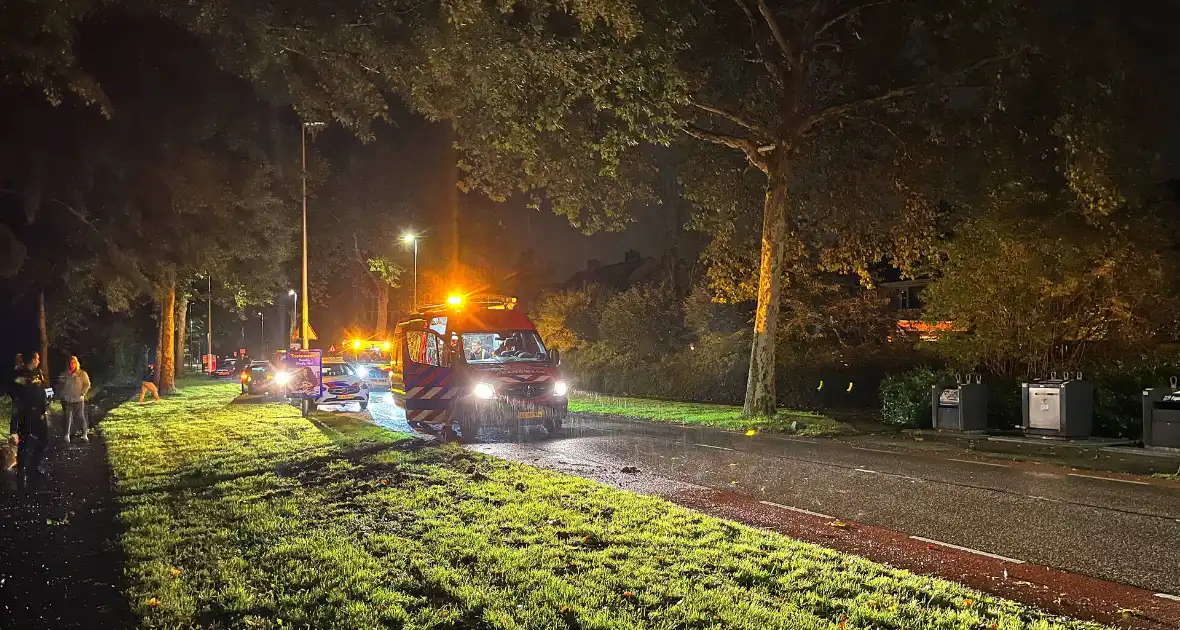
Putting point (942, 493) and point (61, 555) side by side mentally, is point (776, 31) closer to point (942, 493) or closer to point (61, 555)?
point (942, 493)

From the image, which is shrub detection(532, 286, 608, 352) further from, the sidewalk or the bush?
the sidewalk

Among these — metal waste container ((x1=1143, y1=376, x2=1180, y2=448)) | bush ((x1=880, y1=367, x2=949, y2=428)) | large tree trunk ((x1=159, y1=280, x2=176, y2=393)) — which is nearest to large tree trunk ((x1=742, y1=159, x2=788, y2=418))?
bush ((x1=880, y1=367, x2=949, y2=428))

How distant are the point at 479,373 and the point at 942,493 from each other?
9072 mm

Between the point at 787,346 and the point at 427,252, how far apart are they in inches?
1206

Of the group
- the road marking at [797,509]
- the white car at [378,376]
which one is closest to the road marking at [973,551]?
the road marking at [797,509]

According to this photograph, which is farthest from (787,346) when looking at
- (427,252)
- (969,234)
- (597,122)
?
(427,252)

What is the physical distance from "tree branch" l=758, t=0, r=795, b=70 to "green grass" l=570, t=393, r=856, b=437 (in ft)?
26.6

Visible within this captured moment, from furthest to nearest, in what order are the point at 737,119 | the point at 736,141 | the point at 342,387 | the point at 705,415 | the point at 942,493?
the point at 342,387 < the point at 705,415 < the point at 736,141 < the point at 737,119 < the point at 942,493

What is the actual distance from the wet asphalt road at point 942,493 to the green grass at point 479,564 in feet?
5.41

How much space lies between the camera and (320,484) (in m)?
10.8

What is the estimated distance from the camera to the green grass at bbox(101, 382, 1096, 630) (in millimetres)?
5508

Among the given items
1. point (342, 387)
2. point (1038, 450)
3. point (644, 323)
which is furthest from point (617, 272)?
point (1038, 450)

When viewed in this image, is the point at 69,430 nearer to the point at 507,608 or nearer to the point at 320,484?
the point at 320,484

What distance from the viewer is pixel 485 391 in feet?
55.0
